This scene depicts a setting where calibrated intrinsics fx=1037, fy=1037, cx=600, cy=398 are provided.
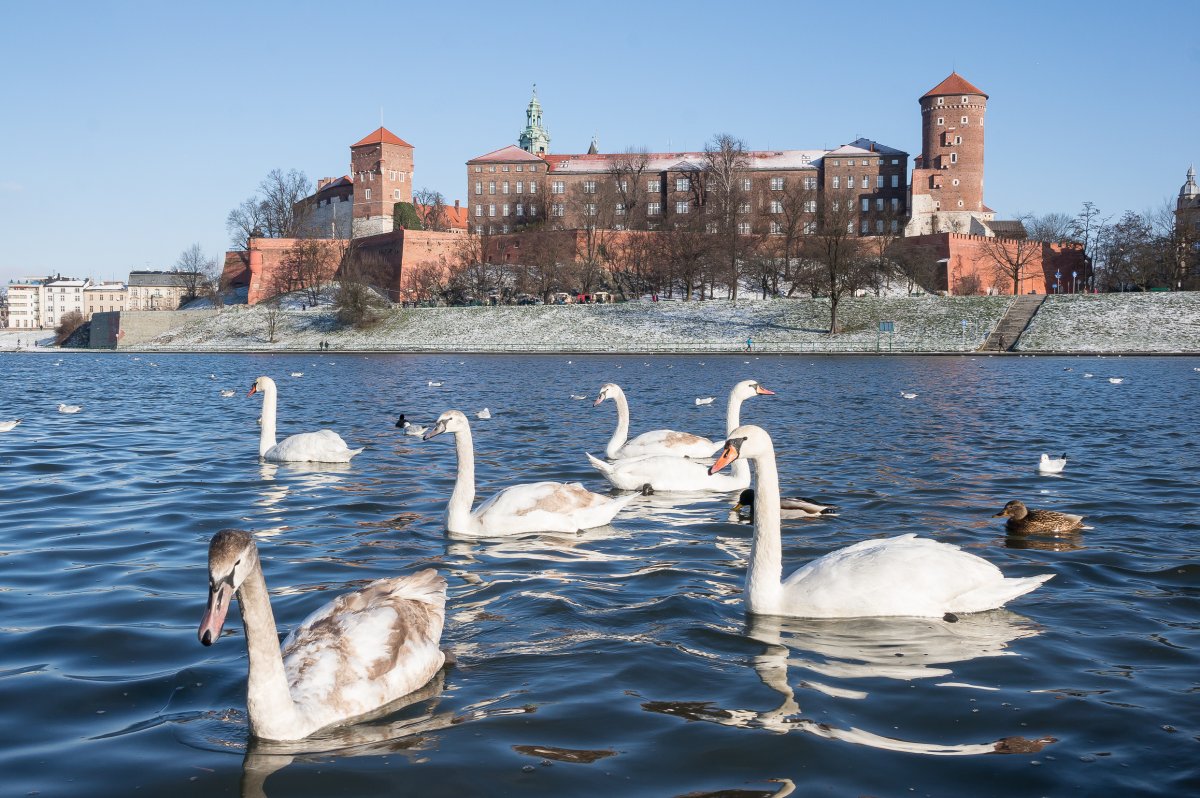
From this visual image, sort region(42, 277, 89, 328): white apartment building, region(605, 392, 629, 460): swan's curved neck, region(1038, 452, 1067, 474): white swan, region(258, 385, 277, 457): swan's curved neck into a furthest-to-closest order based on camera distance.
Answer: region(42, 277, 89, 328): white apartment building → region(258, 385, 277, 457): swan's curved neck → region(605, 392, 629, 460): swan's curved neck → region(1038, 452, 1067, 474): white swan

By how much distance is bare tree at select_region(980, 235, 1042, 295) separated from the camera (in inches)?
3610

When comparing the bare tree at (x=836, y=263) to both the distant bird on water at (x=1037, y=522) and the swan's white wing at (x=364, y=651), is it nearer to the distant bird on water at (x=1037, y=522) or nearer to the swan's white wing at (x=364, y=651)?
the distant bird on water at (x=1037, y=522)

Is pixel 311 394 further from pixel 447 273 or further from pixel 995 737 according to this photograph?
pixel 447 273

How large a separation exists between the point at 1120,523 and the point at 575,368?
34.9m

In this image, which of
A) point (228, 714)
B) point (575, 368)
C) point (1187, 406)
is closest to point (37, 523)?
point (228, 714)

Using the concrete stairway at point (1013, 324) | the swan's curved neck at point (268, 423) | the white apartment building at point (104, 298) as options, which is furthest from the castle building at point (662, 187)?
the swan's curved neck at point (268, 423)

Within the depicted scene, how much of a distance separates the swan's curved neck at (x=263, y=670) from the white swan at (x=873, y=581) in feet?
9.28

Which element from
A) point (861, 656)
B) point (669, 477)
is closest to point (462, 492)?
point (669, 477)

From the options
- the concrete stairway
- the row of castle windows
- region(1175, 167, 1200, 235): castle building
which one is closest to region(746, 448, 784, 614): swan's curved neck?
the concrete stairway

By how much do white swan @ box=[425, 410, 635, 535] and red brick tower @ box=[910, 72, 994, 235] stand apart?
101m

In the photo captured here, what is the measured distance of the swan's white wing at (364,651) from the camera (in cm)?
480

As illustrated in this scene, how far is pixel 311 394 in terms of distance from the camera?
29078 millimetres

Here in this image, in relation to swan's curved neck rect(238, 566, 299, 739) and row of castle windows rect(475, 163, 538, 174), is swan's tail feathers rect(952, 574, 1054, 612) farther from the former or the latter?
row of castle windows rect(475, 163, 538, 174)

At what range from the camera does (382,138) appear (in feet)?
357
